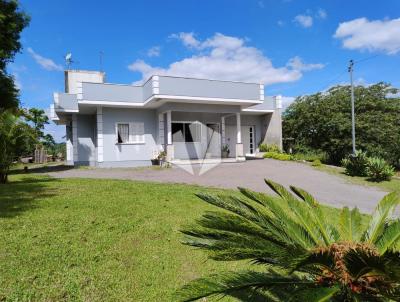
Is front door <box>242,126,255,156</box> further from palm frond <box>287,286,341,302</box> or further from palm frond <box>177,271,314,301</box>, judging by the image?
palm frond <box>287,286,341,302</box>

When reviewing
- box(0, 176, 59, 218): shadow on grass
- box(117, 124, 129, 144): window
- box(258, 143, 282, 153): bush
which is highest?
box(117, 124, 129, 144): window

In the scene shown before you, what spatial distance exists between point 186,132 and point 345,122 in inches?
457

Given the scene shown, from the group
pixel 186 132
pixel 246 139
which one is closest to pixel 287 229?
pixel 186 132

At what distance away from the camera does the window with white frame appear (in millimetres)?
18961

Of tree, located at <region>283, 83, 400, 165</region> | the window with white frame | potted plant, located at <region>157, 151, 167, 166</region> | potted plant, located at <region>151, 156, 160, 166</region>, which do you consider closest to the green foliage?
tree, located at <region>283, 83, 400, 165</region>

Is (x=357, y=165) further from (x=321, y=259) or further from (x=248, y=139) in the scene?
(x=321, y=259)

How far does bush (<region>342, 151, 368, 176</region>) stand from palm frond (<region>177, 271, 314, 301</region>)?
588 inches

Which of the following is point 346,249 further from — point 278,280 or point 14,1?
point 14,1

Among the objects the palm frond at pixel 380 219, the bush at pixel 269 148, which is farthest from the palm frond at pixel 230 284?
the bush at pixel 269 148

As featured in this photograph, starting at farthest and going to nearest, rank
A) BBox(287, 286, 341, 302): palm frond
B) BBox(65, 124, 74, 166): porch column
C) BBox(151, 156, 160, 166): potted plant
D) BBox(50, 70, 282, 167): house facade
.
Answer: BBox(65, 124, 74, 166): porch column → BBox(151, 156, 160, 166): potted plant → BBox(50, 70, 282, 167): house facade → BBox(287, 286, 341, 302): palm frond

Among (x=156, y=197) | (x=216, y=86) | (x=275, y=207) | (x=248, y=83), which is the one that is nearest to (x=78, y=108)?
(x=216, y=86)

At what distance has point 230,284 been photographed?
6.27 feet

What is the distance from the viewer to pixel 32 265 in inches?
151

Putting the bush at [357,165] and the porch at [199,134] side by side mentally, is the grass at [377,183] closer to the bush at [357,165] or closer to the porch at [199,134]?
the bush at [357,165]
